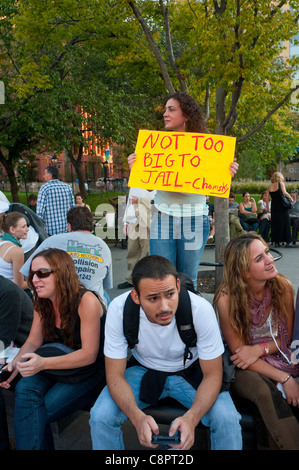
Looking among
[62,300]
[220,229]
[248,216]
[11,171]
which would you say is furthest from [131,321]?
[11,171]

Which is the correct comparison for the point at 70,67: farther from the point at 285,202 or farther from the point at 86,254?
the point at 86,254

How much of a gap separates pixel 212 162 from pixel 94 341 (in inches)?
62.3

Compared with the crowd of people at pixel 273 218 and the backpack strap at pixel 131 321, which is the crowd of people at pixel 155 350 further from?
the crowd of people at pixel 273 218

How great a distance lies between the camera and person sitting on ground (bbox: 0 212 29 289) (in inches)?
166

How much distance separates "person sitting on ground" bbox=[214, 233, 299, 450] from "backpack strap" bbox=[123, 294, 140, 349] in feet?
1.84

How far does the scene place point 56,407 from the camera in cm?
259

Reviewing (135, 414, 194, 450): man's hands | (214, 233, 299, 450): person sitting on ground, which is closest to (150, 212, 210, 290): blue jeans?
(214, 233, 299, 450): person sitting on ground

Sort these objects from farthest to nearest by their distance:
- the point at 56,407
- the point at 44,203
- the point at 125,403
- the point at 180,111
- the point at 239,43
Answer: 1. the point at 44,203
2. the point at 239,43
3. the point at 180,111
4. the point at 56,407
5. the point at 125,403

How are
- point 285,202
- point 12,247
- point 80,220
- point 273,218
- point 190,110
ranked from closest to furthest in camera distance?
1. point 190,110
2. point 80,220
3. point 12,247
4. point 285,202
5. point 273,218

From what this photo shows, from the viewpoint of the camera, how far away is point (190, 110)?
3219 mm

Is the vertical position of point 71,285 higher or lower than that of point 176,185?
lower

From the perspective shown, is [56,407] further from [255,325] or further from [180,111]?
[180,111]

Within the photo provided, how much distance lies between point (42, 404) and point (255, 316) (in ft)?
4.41

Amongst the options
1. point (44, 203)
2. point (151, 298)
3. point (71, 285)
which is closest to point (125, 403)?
point (151, 298)
